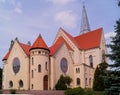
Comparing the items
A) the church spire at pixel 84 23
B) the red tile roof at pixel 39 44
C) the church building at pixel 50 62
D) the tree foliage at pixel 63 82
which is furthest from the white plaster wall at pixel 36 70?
the church spire at pixel 84 23

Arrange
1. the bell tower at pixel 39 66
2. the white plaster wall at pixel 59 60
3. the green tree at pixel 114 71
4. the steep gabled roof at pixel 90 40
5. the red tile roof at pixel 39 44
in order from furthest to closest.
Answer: the steep gabled roof at pixel 90 40
the white plaster wall at pixel 59 60
the red tile roof at pixel 39 44
the bell tower at pixel 39 66
the green tree at pixel 114 71

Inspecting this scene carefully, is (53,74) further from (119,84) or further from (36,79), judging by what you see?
(119,84)

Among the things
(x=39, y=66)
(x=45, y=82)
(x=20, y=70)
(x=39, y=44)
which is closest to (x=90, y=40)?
(x=39, y=44)

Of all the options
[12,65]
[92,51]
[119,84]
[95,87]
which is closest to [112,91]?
[119,84]

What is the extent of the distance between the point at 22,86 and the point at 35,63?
6.51 m

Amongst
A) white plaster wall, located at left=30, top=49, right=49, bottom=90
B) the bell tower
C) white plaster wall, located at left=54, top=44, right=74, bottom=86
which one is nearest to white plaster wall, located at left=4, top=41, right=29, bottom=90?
the bell tower

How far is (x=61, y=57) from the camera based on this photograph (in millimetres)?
52562

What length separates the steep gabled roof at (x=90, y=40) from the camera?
60381mm

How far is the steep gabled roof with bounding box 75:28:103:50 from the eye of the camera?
60.4 meters

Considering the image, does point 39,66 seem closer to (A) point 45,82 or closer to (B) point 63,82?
(A) point 45,82

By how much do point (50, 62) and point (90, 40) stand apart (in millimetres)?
16516

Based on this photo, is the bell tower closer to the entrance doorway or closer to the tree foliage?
the entrance doorway

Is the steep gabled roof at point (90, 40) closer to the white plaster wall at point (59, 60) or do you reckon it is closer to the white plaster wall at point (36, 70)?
the white plaster wall at point (59, 60)

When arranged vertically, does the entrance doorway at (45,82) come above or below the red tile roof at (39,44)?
below
